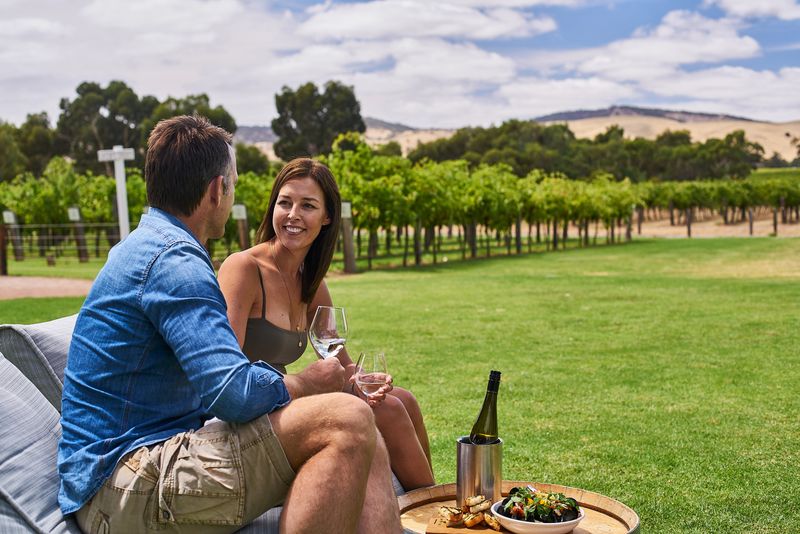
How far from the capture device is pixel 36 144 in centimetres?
8538

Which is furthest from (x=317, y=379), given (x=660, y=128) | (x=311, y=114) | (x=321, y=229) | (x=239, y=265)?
(x=660, y=128)

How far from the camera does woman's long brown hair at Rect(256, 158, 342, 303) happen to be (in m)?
4.00

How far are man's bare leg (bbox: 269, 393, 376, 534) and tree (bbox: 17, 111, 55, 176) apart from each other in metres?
88.4

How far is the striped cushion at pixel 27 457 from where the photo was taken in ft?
8.03

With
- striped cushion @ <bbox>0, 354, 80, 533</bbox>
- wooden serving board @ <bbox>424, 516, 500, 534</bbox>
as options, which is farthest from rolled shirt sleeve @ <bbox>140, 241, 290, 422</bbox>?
wooden serving board @ <bbox>424, 516, 500, 534</bbox>

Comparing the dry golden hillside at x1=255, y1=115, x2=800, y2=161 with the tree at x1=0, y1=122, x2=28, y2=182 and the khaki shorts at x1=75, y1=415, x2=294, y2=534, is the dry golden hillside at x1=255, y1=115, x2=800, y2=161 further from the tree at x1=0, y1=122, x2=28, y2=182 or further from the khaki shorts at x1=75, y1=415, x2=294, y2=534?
the khaki shorts at x1=75, y1=415, x2=294, y2=534

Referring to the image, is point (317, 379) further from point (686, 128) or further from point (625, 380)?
point (686, 128)

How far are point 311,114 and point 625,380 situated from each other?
90071 millimetres

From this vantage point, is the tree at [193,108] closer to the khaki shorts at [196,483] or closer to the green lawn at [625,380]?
the green lawn at [625,380]

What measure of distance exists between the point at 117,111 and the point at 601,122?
10405 cm

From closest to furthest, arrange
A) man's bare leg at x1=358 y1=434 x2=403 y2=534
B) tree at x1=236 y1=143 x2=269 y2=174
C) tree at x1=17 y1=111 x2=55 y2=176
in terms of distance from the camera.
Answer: man's bare leg at x1=358 y1=434 x2=403 y2=534
tree at x1=236 y1=143 x2=269 y2=174
tree at x1=17 y1=111 x2=55 y2=176

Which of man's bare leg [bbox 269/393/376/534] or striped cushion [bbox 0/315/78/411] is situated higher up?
striped cushion [bbox 0/315/78/411]

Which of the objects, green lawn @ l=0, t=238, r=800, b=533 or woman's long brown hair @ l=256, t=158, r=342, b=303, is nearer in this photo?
woman's long brown hair @ l=256, t=158, r=342, b=303

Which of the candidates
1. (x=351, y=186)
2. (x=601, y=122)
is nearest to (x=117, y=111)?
(x=351, y=186)
